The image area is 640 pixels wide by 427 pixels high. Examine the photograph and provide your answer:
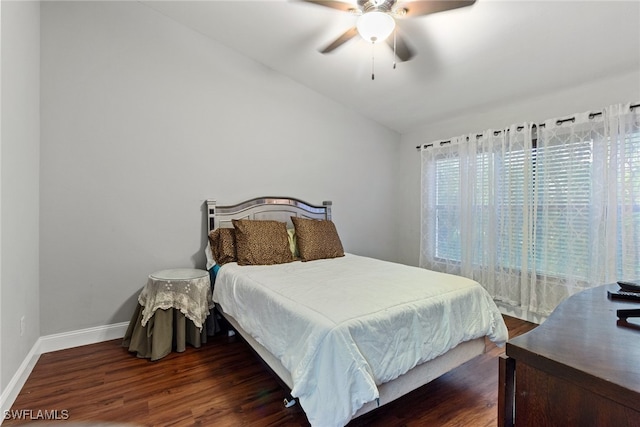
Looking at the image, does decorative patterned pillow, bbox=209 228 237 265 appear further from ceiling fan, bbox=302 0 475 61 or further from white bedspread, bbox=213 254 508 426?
ceiling fan, bbox=302 0 475 61

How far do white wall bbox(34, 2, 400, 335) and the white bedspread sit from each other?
43.2 inches

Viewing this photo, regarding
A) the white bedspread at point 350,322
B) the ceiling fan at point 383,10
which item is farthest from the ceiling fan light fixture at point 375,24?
the white bedspread at point 350,322

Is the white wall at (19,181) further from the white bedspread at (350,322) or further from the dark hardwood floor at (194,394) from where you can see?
the white bedspread at (350,322)

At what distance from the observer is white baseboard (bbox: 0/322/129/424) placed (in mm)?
1849

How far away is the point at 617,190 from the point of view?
2574 mm

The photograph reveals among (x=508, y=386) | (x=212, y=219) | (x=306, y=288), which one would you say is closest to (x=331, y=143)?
(x=212, y=219)

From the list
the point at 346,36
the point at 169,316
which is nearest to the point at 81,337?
the point at 169,316

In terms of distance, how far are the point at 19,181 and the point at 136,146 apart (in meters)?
1.00

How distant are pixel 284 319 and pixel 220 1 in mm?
2771

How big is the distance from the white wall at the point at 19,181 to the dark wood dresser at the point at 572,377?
7.98ft

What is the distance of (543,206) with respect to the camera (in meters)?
3.03

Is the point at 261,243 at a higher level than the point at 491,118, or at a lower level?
lower

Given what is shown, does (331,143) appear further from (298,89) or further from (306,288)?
(306,288)

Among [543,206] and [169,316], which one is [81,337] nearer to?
[169,316]
